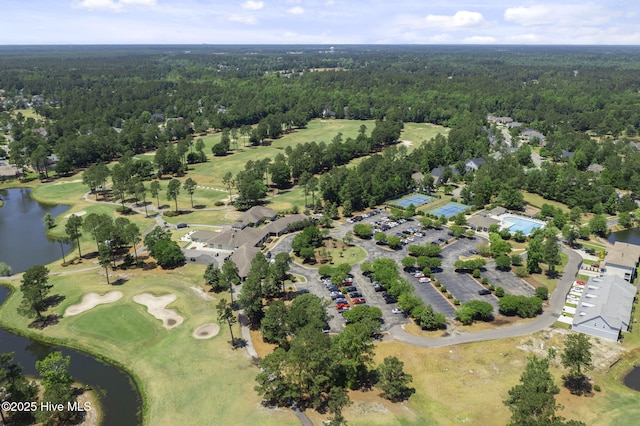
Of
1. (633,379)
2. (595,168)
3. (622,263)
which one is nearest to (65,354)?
(633,379)

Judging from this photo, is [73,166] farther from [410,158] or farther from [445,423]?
[445,423]

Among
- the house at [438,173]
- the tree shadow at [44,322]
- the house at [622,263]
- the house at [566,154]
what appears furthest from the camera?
the house at [566,154]

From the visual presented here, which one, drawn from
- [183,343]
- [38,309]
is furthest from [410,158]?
[38,309]

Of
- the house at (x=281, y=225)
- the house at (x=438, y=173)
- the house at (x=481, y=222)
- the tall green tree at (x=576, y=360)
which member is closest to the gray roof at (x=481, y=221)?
the house at (x=481, y=222)

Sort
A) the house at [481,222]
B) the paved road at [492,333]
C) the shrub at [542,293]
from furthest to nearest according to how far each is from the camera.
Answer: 1. the house at [481,222]
2. the shrub at [542,293]
3. the paved road at [492,333]

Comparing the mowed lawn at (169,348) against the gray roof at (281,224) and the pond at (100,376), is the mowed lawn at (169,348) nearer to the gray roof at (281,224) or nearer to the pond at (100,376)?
the pond at (100,376)

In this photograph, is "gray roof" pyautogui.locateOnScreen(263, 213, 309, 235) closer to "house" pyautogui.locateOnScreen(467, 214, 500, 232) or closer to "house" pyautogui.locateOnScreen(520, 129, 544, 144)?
"house" pyautogui.locateOnScreen(467, 214, 500, 232)

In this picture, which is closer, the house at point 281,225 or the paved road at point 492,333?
the paved road at point 492,333
